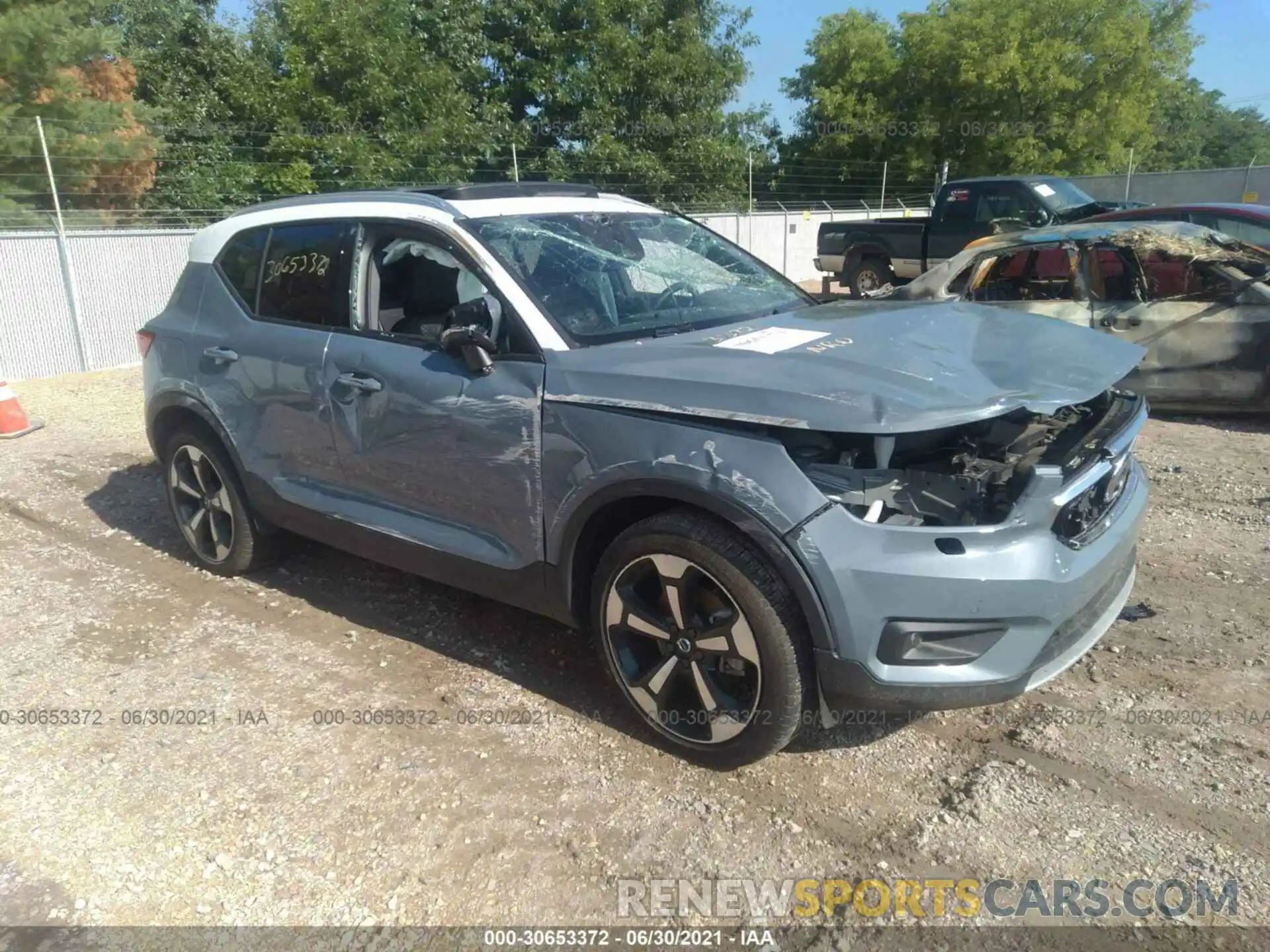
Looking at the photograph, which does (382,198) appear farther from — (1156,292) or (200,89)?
(200,89)

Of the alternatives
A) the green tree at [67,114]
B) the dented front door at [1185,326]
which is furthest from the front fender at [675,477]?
the green tree at [67,114]

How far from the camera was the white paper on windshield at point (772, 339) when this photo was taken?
3.17 metres

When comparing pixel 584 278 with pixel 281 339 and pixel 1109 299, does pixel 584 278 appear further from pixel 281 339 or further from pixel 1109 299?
pixel 1109 299

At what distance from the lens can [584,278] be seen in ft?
11.9

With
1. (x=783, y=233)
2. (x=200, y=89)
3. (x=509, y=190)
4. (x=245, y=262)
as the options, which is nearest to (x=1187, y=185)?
(x=783, y=233)

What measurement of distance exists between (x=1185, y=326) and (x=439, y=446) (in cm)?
556

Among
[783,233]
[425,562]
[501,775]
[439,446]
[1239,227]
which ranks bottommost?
[501,775]

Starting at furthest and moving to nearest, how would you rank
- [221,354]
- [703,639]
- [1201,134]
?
[1201,134], [221,354], [703,639]

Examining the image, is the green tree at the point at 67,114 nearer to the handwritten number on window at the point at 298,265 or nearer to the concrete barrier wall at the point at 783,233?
the handwritten number on window at the point at 298,265

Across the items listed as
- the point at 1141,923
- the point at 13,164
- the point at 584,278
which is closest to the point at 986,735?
the point at 1141,923

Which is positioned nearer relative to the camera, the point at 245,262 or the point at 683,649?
the point at 683,649

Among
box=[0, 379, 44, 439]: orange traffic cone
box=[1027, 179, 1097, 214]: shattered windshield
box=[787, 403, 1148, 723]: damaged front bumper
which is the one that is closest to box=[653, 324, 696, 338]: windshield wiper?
box=[787, 403, 1148, 723]: damaged front bumper

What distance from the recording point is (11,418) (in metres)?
8.36

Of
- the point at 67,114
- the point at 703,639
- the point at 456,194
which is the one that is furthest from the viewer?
the point at 67,114
